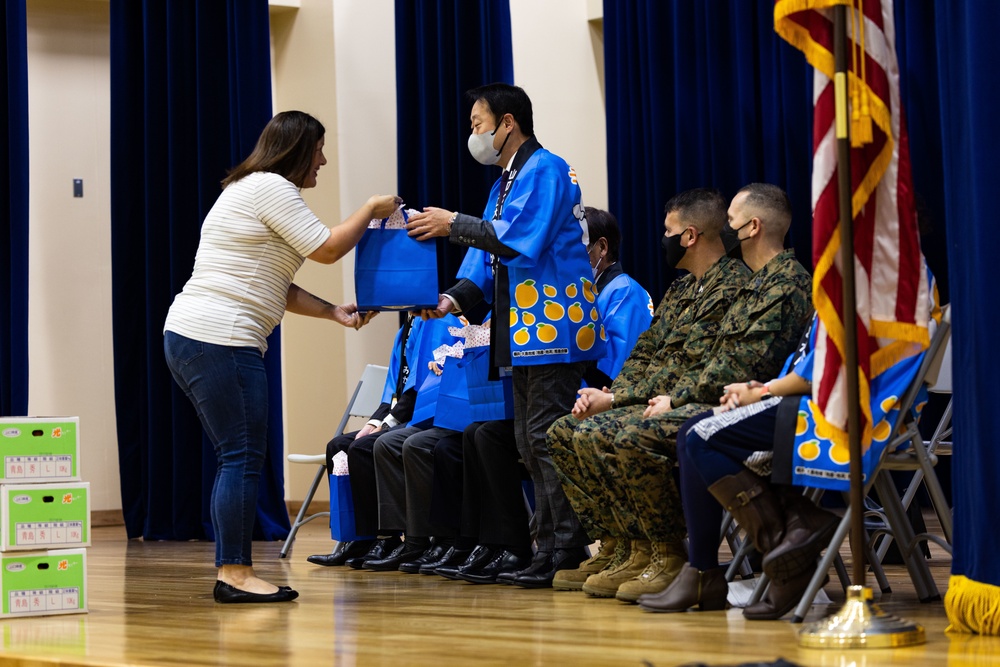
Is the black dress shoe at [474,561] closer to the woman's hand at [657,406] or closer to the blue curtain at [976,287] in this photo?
the woman's hand at [657,406]

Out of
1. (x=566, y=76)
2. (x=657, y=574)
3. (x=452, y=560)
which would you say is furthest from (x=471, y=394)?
(x=566, y=76)

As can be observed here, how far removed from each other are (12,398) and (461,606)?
368 centimetres

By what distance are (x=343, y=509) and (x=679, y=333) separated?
1924 millimetres

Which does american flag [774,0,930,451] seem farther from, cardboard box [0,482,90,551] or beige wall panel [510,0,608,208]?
beige wall panel [510,0,608,208]

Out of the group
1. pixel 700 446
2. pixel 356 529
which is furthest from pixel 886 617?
pixel 356 529

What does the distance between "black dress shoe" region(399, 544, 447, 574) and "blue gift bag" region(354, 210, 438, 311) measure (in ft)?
3.77

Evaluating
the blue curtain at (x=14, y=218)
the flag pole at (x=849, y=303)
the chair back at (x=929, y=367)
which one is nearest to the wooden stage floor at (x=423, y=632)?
the flag pole at (x=849, y=303)

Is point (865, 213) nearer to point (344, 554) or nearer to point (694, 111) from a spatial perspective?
point (344, 554)

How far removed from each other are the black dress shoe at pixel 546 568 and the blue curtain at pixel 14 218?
3.45 metres

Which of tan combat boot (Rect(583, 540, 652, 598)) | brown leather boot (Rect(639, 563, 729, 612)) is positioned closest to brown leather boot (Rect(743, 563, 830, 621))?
brown leather boot (Rect(639, 563, 729, 612))

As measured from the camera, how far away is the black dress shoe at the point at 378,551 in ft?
16.0

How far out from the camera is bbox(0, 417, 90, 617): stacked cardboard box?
3.50 meters

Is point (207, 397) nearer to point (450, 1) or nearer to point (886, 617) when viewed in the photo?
point (886, 617)

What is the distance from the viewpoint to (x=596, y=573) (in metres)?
3.61
